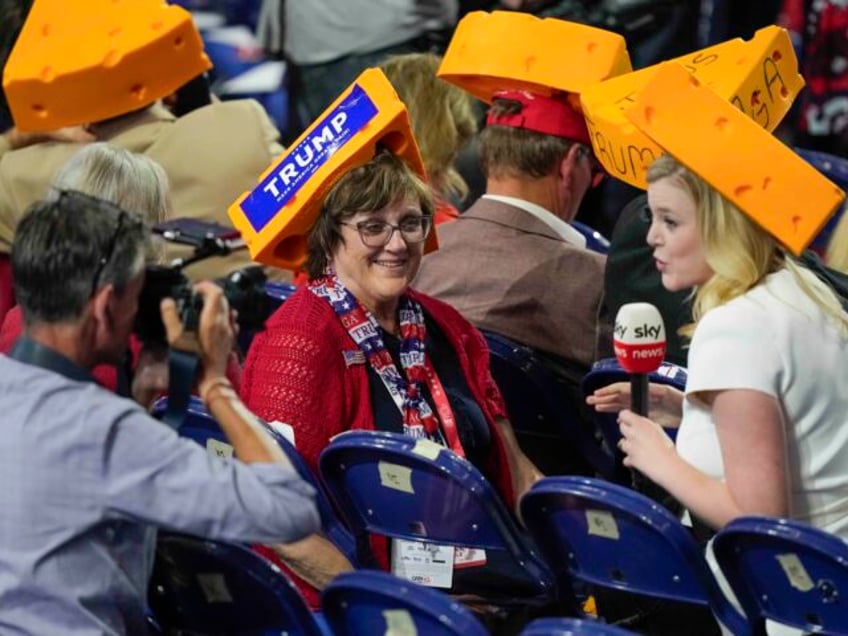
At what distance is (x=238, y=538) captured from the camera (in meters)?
2.69

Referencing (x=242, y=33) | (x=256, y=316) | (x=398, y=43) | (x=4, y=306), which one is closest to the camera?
(x=256, y=316)

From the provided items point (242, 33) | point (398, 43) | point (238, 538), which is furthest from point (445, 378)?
point (242, 33)

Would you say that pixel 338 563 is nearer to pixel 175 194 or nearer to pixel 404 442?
pixel 404 442

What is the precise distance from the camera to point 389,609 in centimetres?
277

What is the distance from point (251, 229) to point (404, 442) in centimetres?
95

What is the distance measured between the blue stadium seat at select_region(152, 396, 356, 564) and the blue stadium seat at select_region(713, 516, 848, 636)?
902mm

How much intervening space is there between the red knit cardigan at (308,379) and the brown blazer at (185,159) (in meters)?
1.37

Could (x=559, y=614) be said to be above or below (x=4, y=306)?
above

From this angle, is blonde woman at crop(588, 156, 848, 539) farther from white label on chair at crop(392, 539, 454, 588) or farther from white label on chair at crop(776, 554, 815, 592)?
white label on chair at crop(392, 539, 454, 588)

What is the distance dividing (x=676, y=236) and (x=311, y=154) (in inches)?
39.0

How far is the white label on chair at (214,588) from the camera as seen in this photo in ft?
9.59

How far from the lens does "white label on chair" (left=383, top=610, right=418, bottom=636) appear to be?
108 inches

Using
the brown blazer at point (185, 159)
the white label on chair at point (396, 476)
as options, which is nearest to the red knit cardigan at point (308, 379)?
the white label on chair at point (396, 476)

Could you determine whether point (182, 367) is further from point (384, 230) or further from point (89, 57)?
point (89, 57)
